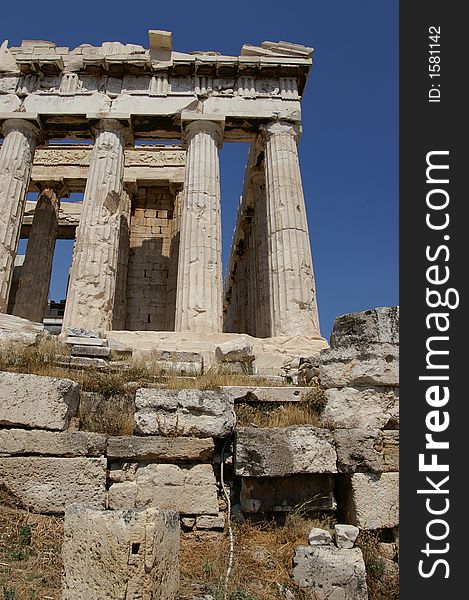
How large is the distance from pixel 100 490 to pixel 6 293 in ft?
32.9

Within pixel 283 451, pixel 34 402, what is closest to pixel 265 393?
pixel 283 451

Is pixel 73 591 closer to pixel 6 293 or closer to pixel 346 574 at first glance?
pixel 346 574

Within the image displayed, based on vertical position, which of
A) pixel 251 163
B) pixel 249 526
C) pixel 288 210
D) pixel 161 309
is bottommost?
pixel 249 526

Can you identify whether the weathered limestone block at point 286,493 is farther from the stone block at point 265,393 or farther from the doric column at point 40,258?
the doric column at point 40,258

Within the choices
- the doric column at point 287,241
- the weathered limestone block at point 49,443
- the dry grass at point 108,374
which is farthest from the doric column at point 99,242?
the weathered limestone block at point 49,443

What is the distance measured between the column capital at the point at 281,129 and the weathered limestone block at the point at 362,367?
10.9 m

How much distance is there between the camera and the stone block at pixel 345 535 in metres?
4.34

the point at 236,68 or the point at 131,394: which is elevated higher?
the point at 236,68

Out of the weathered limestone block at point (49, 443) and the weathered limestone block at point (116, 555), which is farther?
the weathered limestone block at point (49, 443)

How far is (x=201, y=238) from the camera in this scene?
13.5 meters

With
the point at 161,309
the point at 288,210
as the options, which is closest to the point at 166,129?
the point at 288,210

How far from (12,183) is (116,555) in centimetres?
1363

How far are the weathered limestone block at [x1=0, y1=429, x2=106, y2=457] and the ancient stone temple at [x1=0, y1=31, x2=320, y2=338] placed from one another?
7.40 meters

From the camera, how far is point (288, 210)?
1399 centimetres
